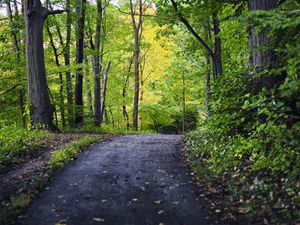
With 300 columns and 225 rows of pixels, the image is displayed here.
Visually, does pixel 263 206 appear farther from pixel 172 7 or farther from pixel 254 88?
pixel 172 7

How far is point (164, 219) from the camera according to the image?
15.6ft

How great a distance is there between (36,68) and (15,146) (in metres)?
5.25

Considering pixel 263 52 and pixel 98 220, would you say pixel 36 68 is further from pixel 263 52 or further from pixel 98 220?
pixel 98 220

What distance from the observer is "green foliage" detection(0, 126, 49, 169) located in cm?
822

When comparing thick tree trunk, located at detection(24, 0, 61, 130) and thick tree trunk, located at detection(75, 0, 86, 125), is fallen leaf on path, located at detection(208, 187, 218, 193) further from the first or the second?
thick tree trunk, located at detection(75, 0, 86, 125)

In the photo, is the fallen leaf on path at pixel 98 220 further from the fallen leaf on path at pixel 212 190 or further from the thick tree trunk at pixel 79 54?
the thick tree trunk at pixel 79 54

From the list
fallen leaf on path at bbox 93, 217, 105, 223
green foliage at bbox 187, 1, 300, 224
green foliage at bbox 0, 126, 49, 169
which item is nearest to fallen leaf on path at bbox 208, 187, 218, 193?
green foliage at bbox 187, 1, 300, 224

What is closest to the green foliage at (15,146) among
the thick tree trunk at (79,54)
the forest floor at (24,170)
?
the forest floor at (24,170)

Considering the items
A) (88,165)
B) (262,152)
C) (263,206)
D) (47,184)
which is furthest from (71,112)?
(263,206)

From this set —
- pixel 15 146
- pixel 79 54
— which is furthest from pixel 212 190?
pixel 79 54

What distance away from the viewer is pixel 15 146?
354 inches

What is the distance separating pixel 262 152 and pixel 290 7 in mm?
2546

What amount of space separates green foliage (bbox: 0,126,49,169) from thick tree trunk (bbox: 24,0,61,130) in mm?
2372

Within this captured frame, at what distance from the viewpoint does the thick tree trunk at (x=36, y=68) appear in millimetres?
13266
